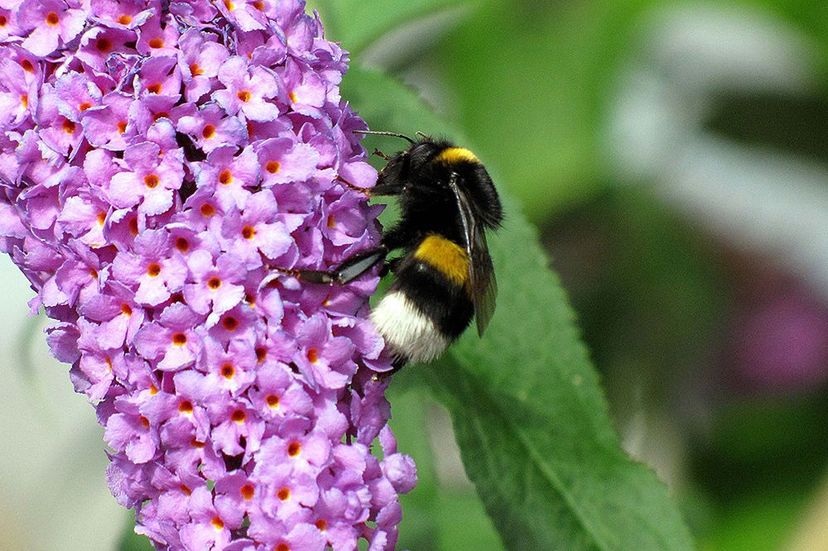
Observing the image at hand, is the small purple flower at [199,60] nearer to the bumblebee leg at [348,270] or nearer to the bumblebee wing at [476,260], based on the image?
the bumblebee leg at [348,270]

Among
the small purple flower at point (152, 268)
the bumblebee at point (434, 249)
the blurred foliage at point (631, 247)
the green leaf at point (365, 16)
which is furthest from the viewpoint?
the blurred foliage at point (631, 247)

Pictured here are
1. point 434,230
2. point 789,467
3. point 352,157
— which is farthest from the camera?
point 789,467

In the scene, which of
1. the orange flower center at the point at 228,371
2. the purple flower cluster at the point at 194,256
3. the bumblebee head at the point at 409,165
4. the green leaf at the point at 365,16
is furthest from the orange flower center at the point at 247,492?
the green leaf at the point at 365,16

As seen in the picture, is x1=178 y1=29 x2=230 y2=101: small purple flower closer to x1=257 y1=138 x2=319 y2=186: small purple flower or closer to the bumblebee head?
x1=257 y1=138 x2=319 y2=186: small purple flower

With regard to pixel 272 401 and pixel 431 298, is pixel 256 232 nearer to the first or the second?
pixel 272 401

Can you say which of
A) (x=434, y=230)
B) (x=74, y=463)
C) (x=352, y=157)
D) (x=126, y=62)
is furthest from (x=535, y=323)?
(x=74, y=463)

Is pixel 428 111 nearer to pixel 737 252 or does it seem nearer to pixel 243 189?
pixel 243 189

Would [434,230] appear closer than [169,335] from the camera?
No
